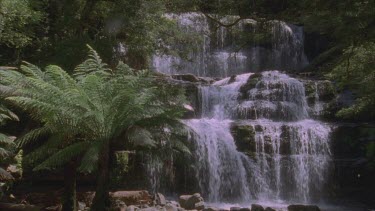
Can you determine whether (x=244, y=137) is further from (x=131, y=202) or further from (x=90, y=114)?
(x=90, y=114)

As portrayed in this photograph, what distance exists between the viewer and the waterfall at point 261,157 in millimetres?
11273

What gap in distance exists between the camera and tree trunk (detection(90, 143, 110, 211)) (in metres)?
5.89

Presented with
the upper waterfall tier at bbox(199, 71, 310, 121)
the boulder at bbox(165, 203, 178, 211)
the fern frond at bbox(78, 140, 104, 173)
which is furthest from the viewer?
the upper waterfall tier at bbox(199, 71, 310, 121)

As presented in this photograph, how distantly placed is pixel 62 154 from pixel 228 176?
240 inches

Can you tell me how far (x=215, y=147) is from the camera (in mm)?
11578

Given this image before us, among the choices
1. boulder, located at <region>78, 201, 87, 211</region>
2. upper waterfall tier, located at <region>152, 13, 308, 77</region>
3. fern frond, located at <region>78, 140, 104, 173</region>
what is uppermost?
upper waterfall tier, located at <region>152, 13, 308, 77</region>

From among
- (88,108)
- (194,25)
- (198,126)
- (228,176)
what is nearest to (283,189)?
(228,176)

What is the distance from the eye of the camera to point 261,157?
38.2 ft

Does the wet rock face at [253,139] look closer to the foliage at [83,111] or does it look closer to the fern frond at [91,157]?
the foliage at [83,111]

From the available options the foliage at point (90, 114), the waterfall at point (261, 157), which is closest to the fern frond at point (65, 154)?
the foliage at point (90, 114)

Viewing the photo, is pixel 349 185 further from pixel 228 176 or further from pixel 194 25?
pixel 194 25

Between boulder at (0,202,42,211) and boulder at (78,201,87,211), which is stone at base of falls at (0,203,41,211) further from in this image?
boulder at (78,201,87,211)

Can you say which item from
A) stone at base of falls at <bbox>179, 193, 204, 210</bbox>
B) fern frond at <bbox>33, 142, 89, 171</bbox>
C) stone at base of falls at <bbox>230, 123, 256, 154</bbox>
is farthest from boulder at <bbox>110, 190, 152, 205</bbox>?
stone at base of falls at <bbox>230, 123, 256, 154</bbox>

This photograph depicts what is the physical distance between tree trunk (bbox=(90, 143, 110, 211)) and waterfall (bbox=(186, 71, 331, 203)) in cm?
465
